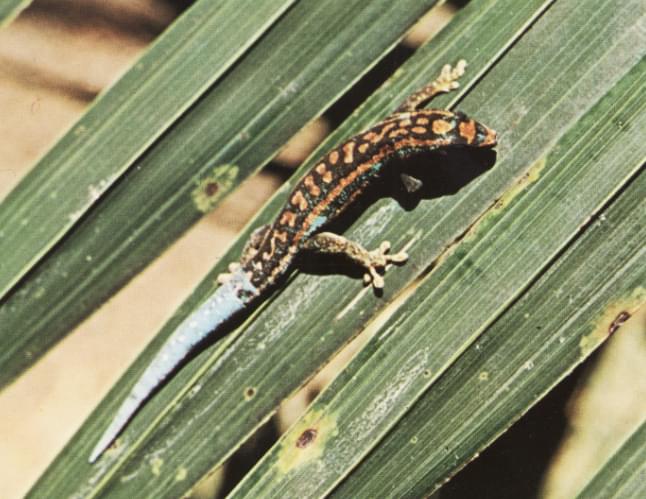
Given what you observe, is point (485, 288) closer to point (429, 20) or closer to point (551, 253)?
point (551, 253)

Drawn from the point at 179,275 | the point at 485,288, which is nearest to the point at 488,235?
the point at 485,288

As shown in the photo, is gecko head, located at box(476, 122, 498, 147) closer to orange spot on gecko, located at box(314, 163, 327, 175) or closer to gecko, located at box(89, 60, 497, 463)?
gecko, located at box(89, 60, 497, 463)

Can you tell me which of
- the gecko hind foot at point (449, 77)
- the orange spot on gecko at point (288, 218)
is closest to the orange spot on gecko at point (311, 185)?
the orange spot on gecko at point (288, 218)

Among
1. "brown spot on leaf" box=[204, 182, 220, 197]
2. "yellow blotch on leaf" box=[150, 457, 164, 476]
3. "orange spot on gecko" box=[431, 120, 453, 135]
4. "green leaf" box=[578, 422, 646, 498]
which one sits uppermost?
"brown spot on leaf" box=[204, 182, 220, 197]

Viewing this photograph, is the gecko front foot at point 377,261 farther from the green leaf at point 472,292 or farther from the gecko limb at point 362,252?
the green leaf at point 472,292

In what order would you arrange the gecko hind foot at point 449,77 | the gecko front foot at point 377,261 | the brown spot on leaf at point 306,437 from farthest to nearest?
the gecko front foot at point 377,261
the gecko hind foot at point 449,77
the brown spot on leaf at point 306,437

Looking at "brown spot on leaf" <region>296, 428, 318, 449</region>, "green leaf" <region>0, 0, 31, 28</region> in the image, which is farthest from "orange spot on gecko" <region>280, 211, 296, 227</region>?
"green leaf" <region>0, 0, 31, 28</region>
